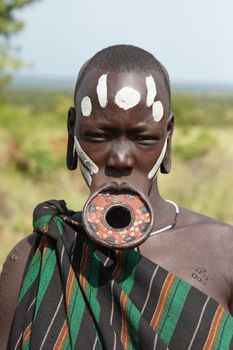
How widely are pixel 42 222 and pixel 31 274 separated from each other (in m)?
0.16

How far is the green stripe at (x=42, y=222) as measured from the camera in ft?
8.28

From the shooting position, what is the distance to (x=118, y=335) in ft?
7.78

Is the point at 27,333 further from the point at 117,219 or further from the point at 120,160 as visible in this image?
the point at 120,160

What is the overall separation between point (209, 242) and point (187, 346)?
1.05ft

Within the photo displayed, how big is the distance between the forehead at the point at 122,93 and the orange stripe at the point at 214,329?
0.57 m

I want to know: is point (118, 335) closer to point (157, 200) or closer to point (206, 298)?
point (206, 298)

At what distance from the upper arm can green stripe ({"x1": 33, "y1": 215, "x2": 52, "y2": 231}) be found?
0.08 metres

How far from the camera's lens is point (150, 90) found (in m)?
2.41

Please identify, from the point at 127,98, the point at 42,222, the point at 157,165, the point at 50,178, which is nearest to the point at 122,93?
the point at 127,98

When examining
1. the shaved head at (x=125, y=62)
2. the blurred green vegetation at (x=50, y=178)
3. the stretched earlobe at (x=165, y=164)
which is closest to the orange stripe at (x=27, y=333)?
the stretched earlobe at (x=165, y=164)

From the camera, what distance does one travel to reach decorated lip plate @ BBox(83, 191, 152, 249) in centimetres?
223

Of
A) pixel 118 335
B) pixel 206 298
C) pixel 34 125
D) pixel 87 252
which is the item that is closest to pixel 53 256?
pixel 87 252

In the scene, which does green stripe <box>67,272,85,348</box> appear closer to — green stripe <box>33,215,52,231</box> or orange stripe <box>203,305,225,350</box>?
green stripe <box>33,215,52,231</box>

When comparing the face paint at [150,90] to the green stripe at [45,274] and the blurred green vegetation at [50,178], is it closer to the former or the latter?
the green stripe at [45,274]
